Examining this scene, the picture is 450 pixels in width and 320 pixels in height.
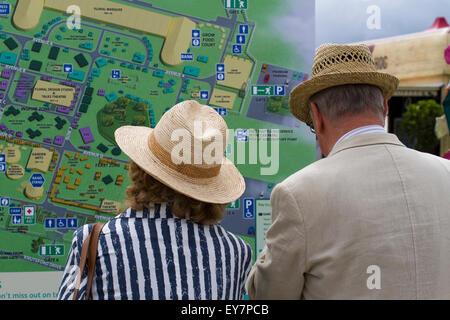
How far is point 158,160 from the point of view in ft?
5.94

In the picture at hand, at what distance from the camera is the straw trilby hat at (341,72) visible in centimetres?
171

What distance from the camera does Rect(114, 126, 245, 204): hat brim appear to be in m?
1.71

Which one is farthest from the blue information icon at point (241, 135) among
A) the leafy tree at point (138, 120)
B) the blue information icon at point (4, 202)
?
the blue information icon at point (4, 202)

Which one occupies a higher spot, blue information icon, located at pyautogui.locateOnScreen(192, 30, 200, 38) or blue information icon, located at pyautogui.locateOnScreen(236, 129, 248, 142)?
blue information icon, located at pyautogui.locateOnScreen(192, 30, 200, 38)

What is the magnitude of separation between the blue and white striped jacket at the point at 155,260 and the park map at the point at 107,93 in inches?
51.3

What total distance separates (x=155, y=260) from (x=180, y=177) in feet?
1.12

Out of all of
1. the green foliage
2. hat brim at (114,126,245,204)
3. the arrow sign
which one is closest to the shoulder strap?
hat brim at (114,126,245,204)

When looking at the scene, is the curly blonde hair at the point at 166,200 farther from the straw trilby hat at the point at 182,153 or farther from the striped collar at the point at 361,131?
the striped collar at the point at 361,131

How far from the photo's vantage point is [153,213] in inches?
65.9

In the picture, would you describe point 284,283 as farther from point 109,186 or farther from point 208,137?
point 109,186

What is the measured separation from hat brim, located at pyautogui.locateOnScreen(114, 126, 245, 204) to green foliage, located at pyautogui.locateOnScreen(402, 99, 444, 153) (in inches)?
492

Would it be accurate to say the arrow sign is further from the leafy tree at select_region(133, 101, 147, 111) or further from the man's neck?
the man's neck
